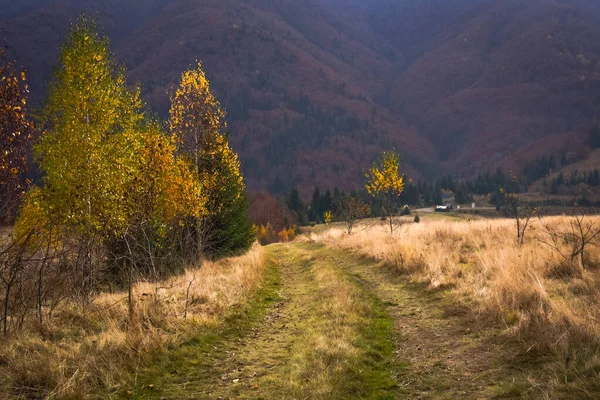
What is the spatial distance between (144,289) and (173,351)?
469cm

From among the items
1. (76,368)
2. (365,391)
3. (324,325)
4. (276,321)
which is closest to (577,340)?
(365,391)

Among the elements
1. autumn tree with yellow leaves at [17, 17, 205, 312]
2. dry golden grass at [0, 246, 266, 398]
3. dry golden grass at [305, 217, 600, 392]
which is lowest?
dry golden grass at [305, 217, 600, 392]

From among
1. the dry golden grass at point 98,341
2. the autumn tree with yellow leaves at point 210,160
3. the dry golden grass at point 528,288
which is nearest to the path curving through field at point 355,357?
the dry golden grass at point 528,288

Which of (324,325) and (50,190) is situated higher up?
(50,190)

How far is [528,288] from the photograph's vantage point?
926 cm

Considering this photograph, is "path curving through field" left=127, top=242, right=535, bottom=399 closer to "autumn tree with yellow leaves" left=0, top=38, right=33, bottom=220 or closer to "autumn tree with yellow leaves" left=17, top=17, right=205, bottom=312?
"autumn tree with yellow leaves" left=17, top=17, right=205, bottom=312

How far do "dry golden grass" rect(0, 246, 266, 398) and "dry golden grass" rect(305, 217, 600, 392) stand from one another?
7.23m

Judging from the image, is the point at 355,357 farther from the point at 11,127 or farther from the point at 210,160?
the point at 210,160

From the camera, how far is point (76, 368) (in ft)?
21.7

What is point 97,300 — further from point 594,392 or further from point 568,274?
point 568,274

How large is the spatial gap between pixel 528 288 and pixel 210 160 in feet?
64.1

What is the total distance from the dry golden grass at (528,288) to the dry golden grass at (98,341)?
7232mm

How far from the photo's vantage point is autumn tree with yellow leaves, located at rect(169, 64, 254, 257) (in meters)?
21.9

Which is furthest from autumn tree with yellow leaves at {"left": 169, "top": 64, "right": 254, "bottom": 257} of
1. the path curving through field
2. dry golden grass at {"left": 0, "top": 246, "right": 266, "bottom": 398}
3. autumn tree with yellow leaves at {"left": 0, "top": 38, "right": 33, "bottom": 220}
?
the path curving through field
